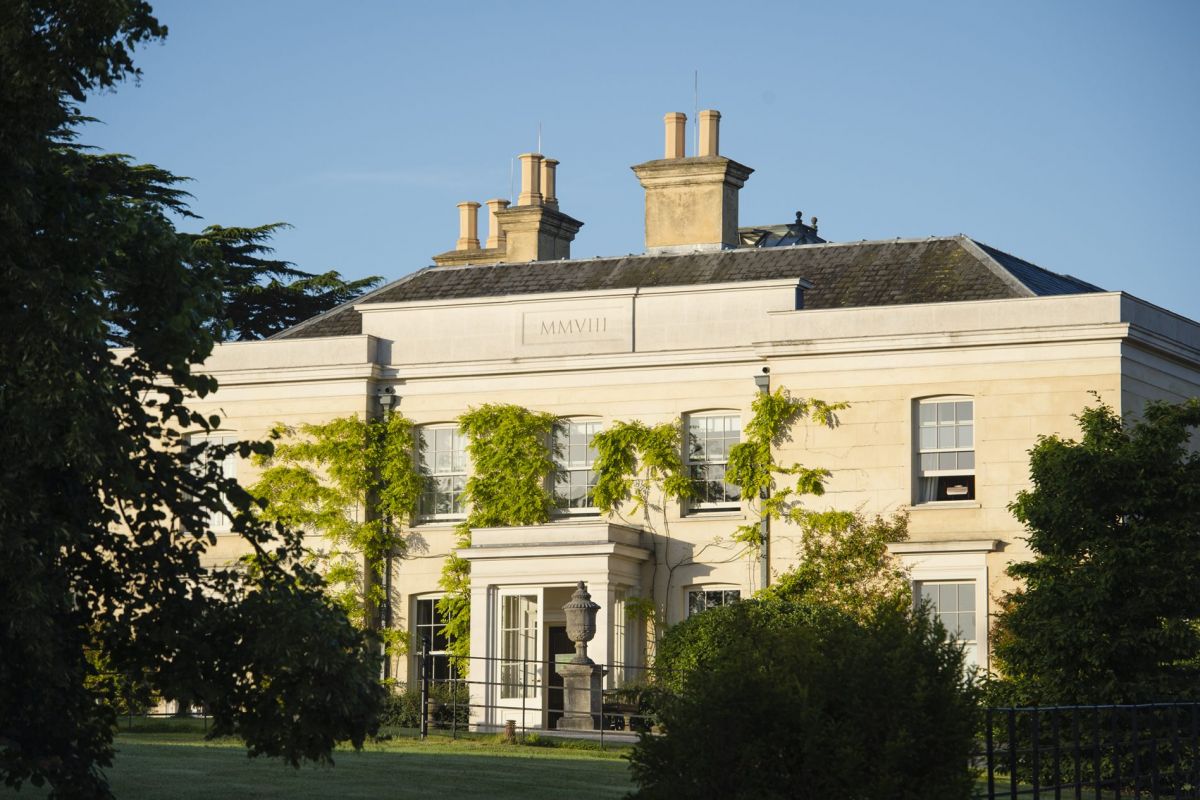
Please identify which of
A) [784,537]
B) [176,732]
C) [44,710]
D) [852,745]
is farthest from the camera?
[784,537]

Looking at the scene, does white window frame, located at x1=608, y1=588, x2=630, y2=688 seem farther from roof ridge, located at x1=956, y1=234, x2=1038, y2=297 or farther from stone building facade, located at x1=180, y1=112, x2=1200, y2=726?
roof ridge, located at x1=956, y1=234, x2=1038, y2=297

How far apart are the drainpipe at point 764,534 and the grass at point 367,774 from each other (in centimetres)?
802

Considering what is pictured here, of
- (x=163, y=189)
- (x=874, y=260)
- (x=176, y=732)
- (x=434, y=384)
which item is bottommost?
(x=176, y=732)

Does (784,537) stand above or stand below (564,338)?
below

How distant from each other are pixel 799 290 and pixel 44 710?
838 inches

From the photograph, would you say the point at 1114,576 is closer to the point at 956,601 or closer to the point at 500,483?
the point at 956,601

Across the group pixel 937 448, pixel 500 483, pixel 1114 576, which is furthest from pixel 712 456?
pixel 1114 576

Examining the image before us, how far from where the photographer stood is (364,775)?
60.8ft

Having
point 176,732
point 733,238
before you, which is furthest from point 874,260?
point 176,732

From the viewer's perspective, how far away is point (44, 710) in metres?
12.0

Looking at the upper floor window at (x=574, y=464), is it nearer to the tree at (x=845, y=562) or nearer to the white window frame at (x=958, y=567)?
the tree at (x=845, y=562)

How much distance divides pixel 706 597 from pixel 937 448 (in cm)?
445

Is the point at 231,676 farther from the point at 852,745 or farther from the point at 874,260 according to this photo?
the point at 874,260

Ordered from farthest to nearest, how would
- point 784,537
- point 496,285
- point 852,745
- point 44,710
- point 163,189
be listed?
point 163,189, point 496,285, point 784,537, point 852,745, point 44,710
